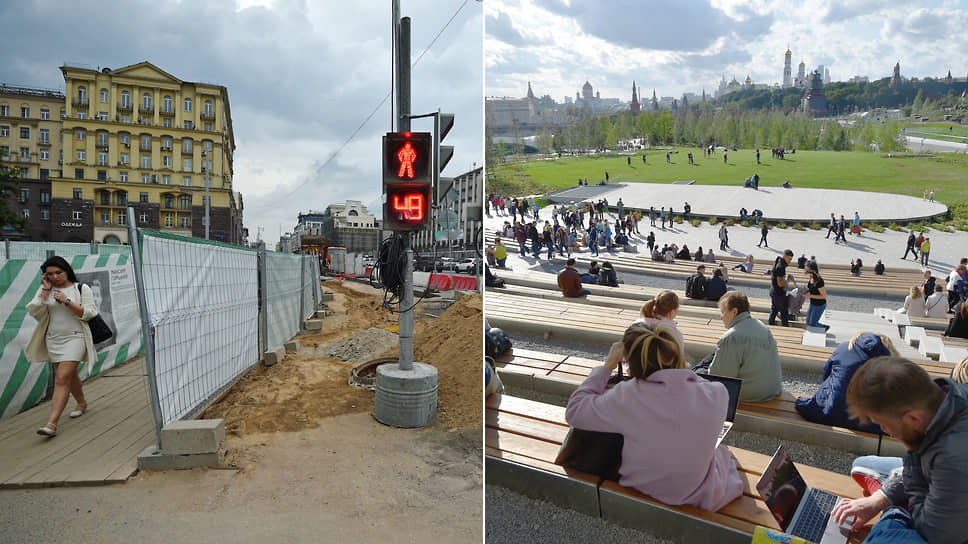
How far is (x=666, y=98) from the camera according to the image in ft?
17.9

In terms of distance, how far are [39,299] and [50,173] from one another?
2054 inches

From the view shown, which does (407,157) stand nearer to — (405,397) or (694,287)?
(405,397)

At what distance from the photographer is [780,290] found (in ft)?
20.2

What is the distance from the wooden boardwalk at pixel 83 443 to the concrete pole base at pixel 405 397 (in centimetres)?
184

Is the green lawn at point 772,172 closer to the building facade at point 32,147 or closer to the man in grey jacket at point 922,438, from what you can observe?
the man in grey jacket at point 922,438

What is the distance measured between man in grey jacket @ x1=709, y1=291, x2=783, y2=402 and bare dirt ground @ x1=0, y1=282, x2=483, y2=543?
168cm

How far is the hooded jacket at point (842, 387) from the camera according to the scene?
2.81m

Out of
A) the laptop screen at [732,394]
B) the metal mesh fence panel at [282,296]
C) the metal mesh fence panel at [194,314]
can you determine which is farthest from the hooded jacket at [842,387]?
the metal mesh fence panel at [282,296]

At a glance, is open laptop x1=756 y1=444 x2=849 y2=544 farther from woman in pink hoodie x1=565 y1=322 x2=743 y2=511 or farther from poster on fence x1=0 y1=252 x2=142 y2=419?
poster on fence x1=0 y1=252 x2=142 y2=419

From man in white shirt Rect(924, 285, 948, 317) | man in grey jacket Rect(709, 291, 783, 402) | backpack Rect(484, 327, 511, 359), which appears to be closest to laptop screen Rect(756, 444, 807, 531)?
man in grey jacket Rect(709, 291, 783, 402)

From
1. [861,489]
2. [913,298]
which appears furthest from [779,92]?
[861,489]

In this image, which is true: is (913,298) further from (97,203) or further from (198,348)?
(97,203)

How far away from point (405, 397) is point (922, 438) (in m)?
4.05

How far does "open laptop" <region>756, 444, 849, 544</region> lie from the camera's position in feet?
6.26
